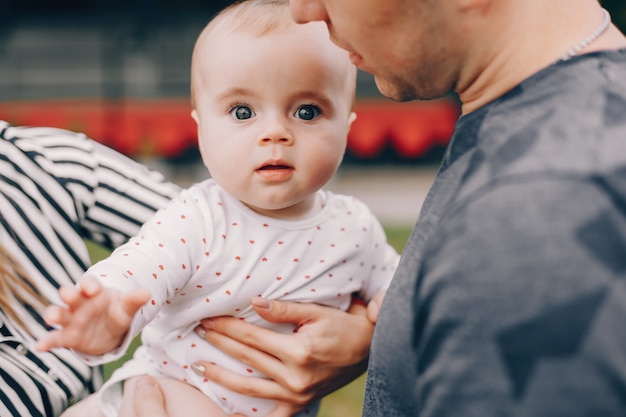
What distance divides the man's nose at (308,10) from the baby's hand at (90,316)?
47 cm

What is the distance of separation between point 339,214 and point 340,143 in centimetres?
19

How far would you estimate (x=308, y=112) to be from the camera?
160 centimetres

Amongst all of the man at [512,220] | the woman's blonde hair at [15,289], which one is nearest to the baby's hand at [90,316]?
the man at [512,220]

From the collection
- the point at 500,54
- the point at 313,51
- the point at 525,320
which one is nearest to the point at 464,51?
the point at 500,54

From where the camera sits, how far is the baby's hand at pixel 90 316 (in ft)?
3.73

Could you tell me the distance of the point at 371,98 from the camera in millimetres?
10664

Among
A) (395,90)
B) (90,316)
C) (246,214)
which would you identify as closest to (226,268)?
(246,214)

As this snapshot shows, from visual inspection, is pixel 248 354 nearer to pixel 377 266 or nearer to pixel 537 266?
pixel 377 266

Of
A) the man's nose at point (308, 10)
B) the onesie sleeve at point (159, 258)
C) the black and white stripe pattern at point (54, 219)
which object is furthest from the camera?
the black and white stripe pattern at point (54, 219)

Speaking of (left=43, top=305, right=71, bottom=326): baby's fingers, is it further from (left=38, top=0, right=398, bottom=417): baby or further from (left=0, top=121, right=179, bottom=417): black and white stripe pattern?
(left=0, top=121, right=179, bottom=417): black and white stripe pattern

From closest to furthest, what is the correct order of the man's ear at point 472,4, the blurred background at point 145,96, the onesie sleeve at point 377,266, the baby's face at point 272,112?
the man's ear at point 472,4 < the baby's face at point 272,112 < the onesie sleeve at point 377,266 < the blurred background at point 145,96

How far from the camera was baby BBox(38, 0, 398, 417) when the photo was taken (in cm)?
155

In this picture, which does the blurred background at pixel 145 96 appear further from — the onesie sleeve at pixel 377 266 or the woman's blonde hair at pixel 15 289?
the woman's blonde hair at pixel 15 289

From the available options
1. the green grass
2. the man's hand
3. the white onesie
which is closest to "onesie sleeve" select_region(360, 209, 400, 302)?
the white onesie
